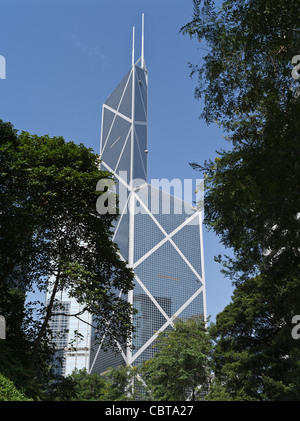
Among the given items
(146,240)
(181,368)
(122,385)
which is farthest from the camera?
(146,240)

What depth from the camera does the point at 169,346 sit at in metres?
26.6

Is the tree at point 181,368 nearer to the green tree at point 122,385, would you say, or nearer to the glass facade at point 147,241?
the green tree at point 122,385

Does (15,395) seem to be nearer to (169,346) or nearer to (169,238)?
(169,346)

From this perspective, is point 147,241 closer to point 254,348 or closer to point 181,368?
point 181,368

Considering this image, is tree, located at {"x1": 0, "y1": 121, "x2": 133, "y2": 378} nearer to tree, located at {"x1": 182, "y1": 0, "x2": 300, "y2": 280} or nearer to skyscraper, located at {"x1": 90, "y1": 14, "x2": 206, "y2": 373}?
tree, located at {"x1": 182, "y1": 0, "x2": 300, "y2": 280}

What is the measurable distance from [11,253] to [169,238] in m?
85.2

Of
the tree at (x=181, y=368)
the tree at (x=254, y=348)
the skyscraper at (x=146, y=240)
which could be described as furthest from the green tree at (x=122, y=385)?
the skyscraper at (x=146, y=240)

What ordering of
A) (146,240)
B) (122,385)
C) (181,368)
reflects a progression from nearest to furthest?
(181,368) → (122,385) → (146,240)

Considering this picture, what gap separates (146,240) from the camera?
94.1m

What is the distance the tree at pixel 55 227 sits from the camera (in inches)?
525

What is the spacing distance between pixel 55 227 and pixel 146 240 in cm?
7958

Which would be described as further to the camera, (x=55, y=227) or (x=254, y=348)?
(x=254, y=348)

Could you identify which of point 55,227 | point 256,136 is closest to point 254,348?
point 55,227

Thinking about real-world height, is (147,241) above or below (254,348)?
above
